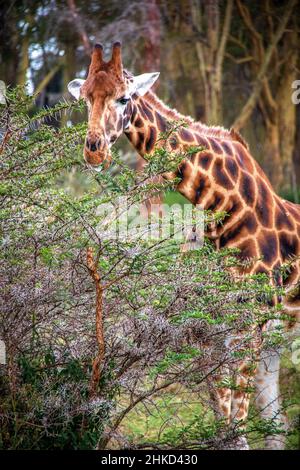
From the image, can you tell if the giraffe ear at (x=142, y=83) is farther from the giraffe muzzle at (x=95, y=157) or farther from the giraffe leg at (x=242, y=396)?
the giraffe leg at (x=242, y=396)

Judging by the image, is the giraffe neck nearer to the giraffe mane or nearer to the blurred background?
the giraffe mane

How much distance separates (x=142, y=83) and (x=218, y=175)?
815 millimetres

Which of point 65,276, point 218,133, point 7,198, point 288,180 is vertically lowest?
point 65,276

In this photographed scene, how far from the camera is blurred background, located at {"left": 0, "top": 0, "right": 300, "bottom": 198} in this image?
17.9 m

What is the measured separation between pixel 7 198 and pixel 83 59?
582 inches

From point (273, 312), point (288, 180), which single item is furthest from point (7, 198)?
point (288, 180)

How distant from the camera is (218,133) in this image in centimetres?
690

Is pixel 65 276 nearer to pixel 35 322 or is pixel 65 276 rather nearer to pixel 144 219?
pixel 35 322

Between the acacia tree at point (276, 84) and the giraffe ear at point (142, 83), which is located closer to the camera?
the giraffe ear at point (142, 83)

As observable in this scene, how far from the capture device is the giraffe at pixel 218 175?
6.02 meters

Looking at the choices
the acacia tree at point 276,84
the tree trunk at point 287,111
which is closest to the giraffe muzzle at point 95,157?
the acacia tree at point 276,84

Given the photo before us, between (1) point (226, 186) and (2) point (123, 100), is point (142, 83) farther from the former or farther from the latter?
(1) point (226, 186)

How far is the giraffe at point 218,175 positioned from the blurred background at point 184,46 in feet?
33.0
